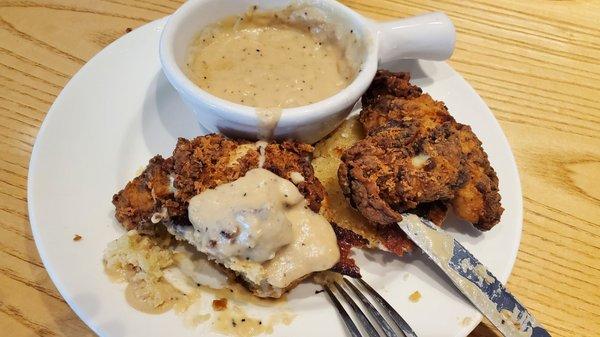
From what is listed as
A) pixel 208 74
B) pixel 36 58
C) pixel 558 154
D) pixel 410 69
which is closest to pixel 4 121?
pixel 36 58

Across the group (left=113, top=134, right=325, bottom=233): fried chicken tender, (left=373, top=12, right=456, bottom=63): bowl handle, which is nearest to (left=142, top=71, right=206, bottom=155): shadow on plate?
(left=113, top=134, right=325, bottom=233): fried chicken tender

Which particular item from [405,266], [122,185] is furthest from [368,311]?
[122,185]

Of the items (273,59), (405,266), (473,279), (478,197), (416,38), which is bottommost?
(405,266)

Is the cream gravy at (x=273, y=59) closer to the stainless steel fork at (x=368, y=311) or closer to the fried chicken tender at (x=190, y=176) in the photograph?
the fried chicken tender at (x=190, y=176)

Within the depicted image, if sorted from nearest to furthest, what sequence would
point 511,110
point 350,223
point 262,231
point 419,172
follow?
point 262,231 < point 419,172 < point 350,223 < point 511,110

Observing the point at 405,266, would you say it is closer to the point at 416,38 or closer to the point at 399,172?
the point at 399,172

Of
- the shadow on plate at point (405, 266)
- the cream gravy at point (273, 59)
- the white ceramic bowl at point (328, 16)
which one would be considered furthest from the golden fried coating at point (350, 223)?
the cream gravy at point (273, 59)

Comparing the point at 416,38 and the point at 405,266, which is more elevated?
the point at 416,38

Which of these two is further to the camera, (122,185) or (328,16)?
(328,16)

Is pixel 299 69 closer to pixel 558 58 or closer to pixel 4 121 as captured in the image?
pixel 4 121
